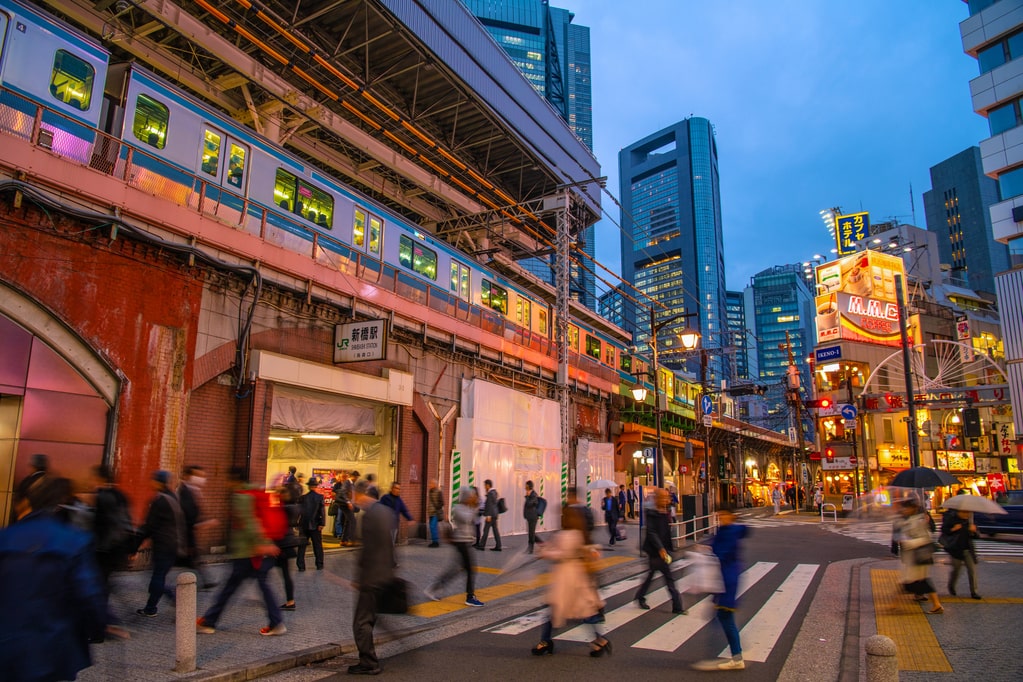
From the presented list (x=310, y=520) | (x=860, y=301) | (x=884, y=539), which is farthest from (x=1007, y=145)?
(x=310, y=520)

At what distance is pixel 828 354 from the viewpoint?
5650 cm

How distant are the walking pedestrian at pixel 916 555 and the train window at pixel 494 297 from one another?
16685mm

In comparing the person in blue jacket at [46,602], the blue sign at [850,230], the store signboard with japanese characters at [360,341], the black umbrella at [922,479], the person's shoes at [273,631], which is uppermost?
the blue sign at [850,230]

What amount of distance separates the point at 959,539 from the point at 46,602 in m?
11.5

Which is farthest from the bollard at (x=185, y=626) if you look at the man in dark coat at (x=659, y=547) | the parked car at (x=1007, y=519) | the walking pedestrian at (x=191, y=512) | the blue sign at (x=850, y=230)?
the blue sign at (x=850, y=230)

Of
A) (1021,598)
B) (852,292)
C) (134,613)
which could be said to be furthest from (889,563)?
(852,292)

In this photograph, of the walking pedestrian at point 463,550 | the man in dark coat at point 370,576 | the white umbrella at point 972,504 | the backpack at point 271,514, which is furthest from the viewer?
the walking pedestrian at point 463,550

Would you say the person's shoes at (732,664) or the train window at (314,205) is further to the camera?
the train window at (314,205)

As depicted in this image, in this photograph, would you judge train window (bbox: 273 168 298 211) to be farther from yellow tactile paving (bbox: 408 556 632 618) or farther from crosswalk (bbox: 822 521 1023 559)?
crosswalk (bbox: 822 521 1023 559)

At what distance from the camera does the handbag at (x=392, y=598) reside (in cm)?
641

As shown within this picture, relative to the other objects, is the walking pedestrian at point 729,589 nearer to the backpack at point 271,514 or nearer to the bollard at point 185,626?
the bollard at point 185,626

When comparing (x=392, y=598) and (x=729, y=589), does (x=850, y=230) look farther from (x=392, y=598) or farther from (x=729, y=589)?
(x=392, y=598)

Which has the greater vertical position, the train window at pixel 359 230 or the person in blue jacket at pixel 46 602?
the train window at pixel 359 230

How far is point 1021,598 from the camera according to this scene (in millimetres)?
10109
